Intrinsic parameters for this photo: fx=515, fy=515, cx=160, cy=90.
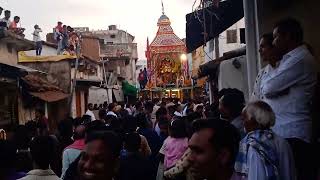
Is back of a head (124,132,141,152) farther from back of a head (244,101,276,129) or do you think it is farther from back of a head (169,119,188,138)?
back of a head (244,101,276,129)

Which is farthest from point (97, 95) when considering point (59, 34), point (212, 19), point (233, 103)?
point (233, 103)

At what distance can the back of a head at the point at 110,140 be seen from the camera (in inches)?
143

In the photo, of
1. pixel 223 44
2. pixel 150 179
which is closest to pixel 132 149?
pixel 150 179

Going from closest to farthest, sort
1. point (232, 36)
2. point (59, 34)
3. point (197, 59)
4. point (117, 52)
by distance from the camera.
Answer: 1. point (59, 34)
2. point (232, 36)
3. point (197, 59)
4. point (117, 52)

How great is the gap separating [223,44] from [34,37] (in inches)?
995

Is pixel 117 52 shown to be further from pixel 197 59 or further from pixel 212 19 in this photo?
pixel 212 19

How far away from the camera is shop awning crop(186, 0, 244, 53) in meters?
10.1

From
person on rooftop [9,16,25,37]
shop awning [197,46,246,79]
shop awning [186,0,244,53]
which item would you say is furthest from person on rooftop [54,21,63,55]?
shop awning [186,0,244,53]

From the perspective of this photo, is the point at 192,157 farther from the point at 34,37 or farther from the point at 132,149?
the point at 34,37

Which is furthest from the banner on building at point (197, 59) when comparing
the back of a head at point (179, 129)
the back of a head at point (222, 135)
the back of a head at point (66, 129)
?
the back of a head at point (222, 135)

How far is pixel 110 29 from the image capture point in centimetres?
7112

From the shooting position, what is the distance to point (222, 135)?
2914 mm

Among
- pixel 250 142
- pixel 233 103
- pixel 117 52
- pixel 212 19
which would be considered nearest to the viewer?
pixel 250 142

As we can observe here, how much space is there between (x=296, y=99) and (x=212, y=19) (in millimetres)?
6534
